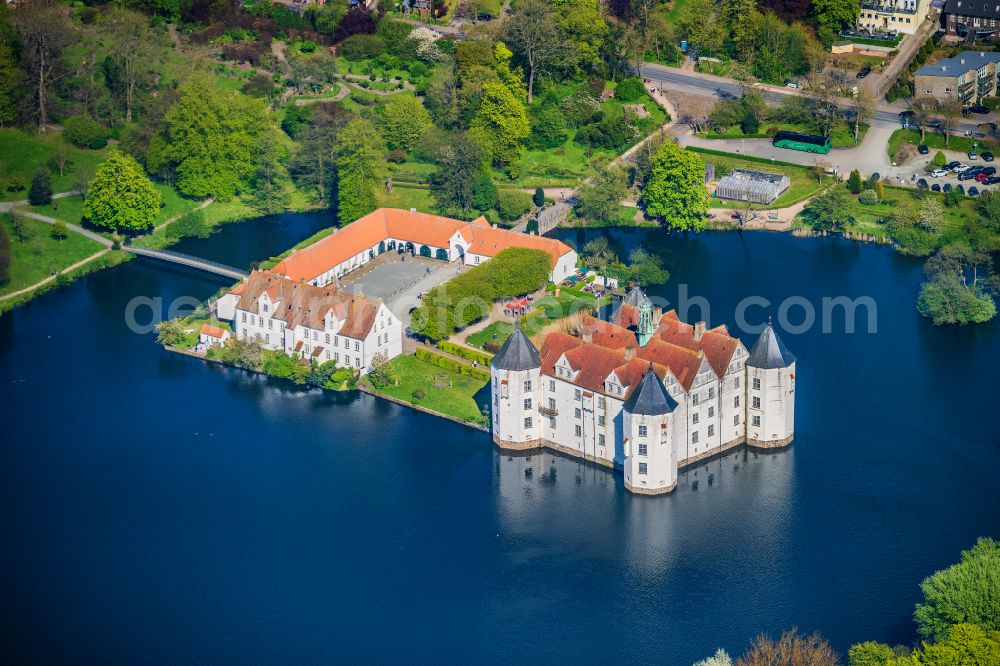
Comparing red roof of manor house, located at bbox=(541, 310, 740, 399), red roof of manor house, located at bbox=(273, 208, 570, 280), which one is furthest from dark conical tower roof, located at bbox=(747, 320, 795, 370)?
red roof of manor house, located at bbox=(273, 208, 570, 280)

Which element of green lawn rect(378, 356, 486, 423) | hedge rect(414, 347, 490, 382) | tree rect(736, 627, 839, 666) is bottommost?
tree rect(736, 627, 839, 666)

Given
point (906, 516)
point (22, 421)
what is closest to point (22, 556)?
point (22, 421)

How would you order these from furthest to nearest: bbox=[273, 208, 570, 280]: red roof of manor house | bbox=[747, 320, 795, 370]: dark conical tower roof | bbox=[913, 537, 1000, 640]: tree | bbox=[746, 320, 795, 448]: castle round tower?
1. bbox=[273, 208, 570, 280]: red roof of manor house
2. bbox=[746, 320, 795, 448]: castle round tower
3. bbox=[747, 320, 795, 370]: dark conical tower roof
4. bbox=[913, 537, 1000, 640]: tree

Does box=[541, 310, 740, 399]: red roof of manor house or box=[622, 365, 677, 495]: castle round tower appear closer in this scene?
box=[622, 365, 677, 495]: castle round tower

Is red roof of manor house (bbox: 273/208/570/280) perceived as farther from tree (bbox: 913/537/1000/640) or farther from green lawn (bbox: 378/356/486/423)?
tree (bbox: 913/537/1000/640)

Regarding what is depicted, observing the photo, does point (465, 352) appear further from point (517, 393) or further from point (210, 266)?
point (210, 266)

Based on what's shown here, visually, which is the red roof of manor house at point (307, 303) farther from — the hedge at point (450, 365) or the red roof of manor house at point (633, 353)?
the red roof of manor house at point (633, 353)
